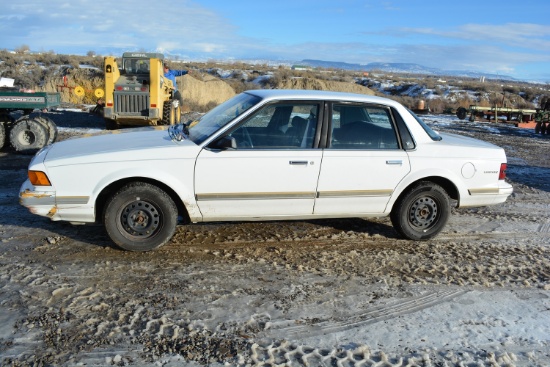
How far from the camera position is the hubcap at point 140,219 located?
5.15 meters

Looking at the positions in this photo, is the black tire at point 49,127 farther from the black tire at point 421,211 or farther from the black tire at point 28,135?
the black tire at point 421,211

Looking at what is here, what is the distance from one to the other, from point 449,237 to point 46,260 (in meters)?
4.61

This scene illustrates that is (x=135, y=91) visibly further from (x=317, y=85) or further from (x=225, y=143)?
(x=317, y=85)

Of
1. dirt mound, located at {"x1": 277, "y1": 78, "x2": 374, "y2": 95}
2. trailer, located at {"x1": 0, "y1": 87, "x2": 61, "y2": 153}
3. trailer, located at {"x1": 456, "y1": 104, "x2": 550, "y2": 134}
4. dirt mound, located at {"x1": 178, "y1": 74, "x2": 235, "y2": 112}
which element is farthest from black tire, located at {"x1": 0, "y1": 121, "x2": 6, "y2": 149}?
dirt mound, located at {"x1": 277, "y1": 78, "x2": 374, "y2": 95}

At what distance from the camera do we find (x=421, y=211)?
595 centimetres

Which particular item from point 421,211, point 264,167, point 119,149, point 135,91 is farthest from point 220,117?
point 135,91

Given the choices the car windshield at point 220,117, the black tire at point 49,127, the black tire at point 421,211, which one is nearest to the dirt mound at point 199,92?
the black tire at point 49,127

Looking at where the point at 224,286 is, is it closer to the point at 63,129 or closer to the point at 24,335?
the point at 24,335

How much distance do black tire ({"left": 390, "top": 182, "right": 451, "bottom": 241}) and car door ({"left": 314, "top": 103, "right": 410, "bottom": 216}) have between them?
245 mm

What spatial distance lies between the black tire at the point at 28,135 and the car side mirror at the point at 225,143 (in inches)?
279

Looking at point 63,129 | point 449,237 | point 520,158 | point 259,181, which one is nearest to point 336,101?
point 259,181

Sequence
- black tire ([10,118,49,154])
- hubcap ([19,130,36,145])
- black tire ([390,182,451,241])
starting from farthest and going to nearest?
hubcap ([19,130,36,145])
black tire ([10,118,49,154])
black tire ([390,182,451,241])

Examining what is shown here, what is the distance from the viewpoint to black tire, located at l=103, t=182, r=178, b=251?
5082mm

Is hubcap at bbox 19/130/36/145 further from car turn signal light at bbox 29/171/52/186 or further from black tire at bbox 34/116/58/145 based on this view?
car turn signal light at bbox 29/171/52/186
